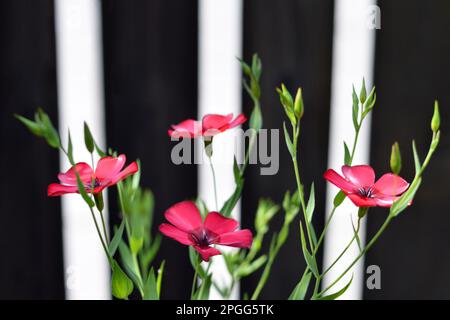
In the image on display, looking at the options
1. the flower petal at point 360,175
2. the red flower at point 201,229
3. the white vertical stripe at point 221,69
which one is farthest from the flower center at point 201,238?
the white vertical stripe at point 221,69

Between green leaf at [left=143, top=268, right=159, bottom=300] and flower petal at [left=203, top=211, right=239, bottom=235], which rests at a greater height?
flower petal at [left=203, top=211, right=239, bottom=235]

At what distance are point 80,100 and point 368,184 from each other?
452 millimetres

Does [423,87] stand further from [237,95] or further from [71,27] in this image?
[71,27]

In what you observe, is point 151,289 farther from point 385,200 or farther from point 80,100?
point 80,100

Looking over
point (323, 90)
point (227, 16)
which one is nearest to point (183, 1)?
point (227, 16)

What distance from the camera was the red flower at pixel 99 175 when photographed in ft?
1.10

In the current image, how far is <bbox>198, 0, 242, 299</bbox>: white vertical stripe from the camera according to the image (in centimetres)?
67

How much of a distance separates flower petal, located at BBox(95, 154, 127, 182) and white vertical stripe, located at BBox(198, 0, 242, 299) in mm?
323

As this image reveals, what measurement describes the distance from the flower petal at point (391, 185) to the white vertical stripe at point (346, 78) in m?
0.34

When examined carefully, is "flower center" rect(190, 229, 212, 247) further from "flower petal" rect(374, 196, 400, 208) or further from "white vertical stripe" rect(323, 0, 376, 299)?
"white vertical stripe" rect(323, 0, 376, 299)

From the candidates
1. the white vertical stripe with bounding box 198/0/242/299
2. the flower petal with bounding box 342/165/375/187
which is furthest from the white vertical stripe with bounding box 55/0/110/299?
the flower petal with bounding box 342/165/375/187

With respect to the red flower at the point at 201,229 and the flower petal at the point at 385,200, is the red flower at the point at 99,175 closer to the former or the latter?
the red flower at the point at 201,229
